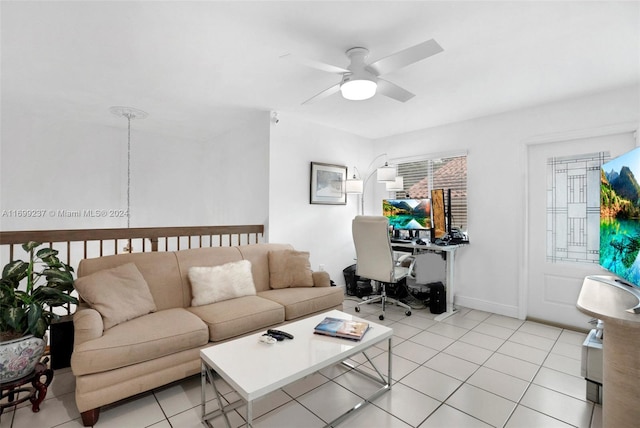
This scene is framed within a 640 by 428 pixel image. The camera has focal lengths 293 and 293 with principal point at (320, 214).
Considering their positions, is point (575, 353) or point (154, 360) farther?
point (575, 353)

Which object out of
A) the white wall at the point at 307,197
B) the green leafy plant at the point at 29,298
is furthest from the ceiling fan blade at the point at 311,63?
the green leafy plant at the point at 29,298

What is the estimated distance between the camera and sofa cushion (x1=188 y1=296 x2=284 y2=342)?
2205 millimetres

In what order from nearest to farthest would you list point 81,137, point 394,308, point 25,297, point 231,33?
point 25,297 → point 231,33 → point 394,308 → point 81,137

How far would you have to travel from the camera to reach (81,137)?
4.16 meters

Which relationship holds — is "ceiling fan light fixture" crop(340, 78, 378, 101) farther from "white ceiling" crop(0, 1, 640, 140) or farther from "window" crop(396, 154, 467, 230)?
"window" crop(396, 154, 467, 230)

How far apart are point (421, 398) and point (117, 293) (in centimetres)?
228

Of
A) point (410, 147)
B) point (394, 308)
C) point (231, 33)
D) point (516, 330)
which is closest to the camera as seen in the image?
point (231, 33)

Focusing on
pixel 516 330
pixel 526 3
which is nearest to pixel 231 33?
pixel 526 3

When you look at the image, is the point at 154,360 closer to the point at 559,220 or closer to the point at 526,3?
the point at 526,3

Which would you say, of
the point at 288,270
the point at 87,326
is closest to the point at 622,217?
the point at 288,270

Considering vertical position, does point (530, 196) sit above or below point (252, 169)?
below

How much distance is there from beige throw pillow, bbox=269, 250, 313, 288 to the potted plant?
165cm

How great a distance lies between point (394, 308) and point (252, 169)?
2675 millimetres

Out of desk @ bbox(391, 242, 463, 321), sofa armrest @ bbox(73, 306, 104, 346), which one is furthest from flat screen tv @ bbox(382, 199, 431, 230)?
sofa armrest @ bbox(73, 306, 104, 346)
